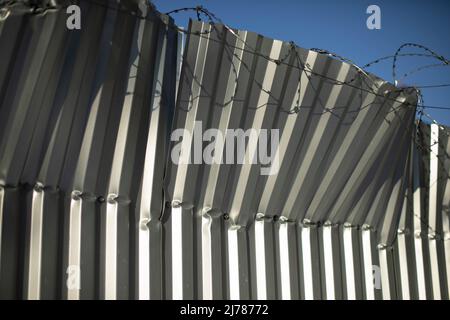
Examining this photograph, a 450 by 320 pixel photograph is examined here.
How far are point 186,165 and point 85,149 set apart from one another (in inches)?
36.2

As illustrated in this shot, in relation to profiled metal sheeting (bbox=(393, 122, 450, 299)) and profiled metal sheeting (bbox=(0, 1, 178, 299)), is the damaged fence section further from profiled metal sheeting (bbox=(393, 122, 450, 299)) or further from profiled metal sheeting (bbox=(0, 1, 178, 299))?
profiled metal sheeting (bbox=(393, 122, 450, 299))

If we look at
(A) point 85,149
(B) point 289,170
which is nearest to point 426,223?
(B) point 289,170

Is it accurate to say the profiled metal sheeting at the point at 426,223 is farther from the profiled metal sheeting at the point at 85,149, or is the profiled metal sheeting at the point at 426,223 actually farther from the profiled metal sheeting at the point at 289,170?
the profiled metal sheeting at the point at 85,149

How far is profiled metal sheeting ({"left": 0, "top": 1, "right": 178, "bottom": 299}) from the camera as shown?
439 centimetres

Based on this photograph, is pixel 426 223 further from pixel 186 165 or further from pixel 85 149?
pixel 85 149

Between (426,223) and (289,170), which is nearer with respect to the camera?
(289,170)

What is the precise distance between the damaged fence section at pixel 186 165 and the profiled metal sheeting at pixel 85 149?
0.01 meters

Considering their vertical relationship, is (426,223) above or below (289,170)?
below

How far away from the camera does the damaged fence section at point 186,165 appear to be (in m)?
4.47

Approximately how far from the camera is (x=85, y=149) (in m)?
4.75

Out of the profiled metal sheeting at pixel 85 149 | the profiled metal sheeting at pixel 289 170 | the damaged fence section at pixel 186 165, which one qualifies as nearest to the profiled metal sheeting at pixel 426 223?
the damaged fence section at pixel 186 165

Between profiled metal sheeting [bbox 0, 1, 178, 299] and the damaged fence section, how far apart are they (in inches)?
0.4

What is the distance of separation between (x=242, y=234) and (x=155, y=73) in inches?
66.4

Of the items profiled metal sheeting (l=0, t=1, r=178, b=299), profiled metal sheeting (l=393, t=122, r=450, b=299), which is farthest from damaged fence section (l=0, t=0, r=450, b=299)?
profiled metal sheeting (l=393, t=122, r=450, b=299)
